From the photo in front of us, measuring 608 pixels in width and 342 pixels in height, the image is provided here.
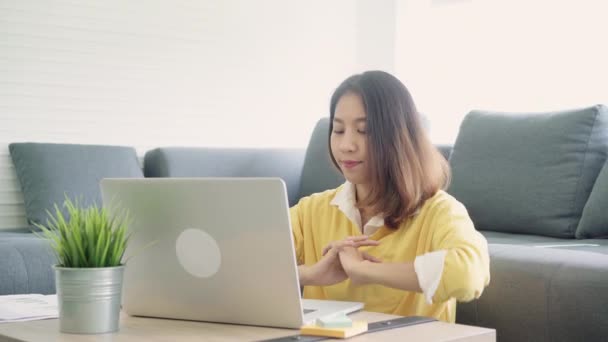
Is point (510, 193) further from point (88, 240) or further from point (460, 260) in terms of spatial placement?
point (88, 240)

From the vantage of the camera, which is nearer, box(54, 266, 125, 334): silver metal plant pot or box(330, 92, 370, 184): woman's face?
box(54, 266, 125, 334): silver metal plant pot

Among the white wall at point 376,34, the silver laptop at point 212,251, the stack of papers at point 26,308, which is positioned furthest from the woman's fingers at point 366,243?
the white wall at point 376,34

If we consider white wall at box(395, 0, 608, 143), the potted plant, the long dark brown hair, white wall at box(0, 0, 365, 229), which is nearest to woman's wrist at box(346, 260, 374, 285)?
the long dark brown hair

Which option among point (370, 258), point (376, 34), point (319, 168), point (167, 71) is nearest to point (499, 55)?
point (376, 34)

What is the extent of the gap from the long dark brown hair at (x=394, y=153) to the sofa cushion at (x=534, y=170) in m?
1.15

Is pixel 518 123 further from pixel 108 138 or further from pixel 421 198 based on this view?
pixel 108 138

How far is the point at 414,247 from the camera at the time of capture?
76.3 inches

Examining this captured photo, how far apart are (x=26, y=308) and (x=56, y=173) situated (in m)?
1.79

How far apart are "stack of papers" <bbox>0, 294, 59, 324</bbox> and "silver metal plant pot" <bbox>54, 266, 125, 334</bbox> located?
0.17 meters

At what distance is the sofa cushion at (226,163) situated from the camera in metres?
3.72

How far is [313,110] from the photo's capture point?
176 inches

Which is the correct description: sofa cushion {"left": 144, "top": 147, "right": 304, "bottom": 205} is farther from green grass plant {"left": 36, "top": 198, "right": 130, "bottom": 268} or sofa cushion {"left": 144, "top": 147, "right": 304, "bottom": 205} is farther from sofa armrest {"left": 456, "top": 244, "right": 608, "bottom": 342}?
green grass plant {"left": 36, "top": 198, "right": 130, "bottom": 268}

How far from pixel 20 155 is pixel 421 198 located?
1.99m

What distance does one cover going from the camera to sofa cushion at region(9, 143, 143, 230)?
3.39m
